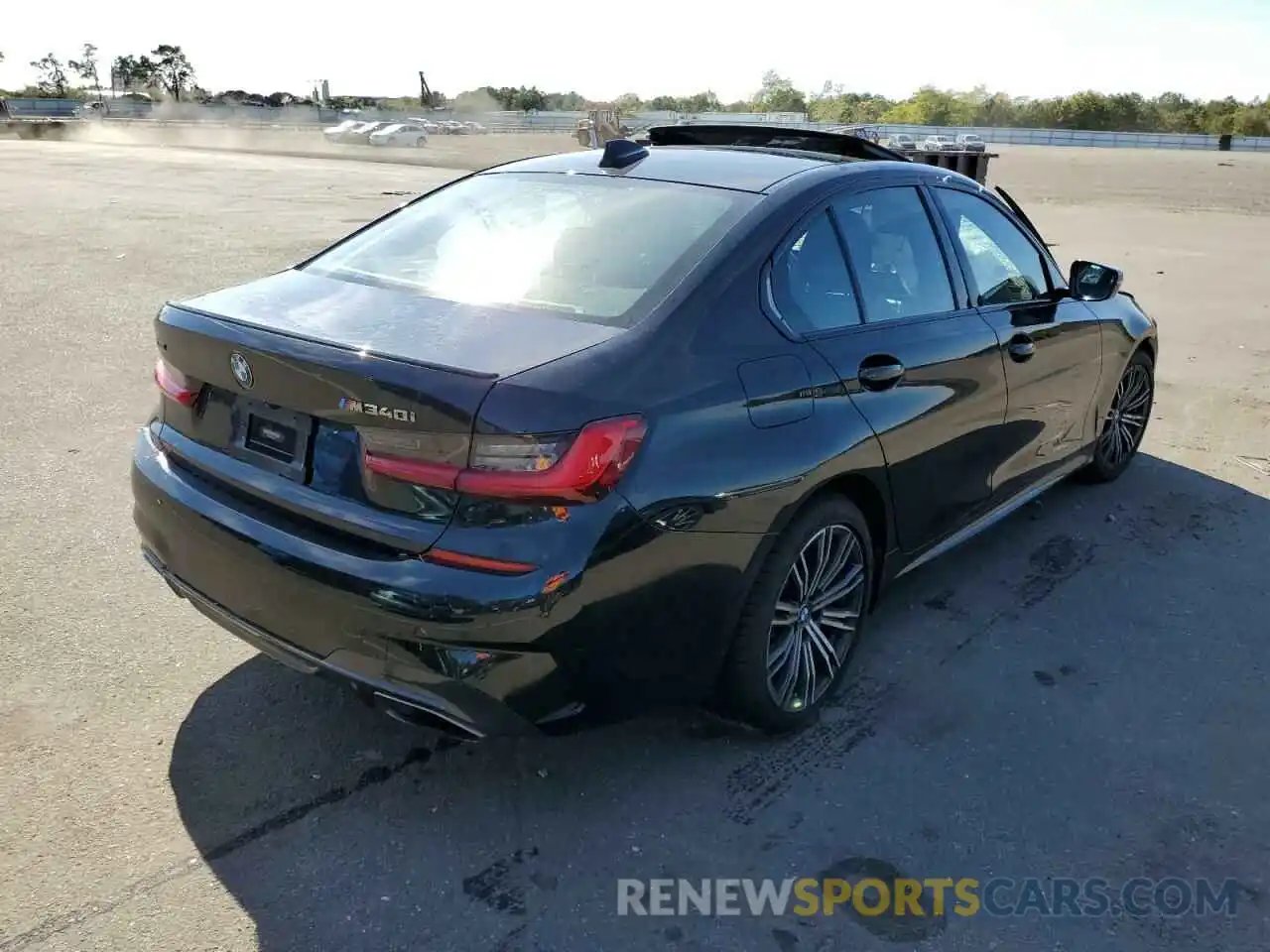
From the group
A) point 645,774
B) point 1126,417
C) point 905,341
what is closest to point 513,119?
point 1126,417

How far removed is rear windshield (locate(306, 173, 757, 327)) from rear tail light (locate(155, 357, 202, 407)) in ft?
1.91

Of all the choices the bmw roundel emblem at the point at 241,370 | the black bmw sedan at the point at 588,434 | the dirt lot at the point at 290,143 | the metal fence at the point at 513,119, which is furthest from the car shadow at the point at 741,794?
the metal fence at the point at 513,119

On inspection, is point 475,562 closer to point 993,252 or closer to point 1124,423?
point 993,252

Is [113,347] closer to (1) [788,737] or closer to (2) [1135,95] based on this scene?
(1) [788,737]

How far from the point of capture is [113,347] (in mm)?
7602

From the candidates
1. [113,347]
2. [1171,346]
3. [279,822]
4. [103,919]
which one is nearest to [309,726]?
[279,822]

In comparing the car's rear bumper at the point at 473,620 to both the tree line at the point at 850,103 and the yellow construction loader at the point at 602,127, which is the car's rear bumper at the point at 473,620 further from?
the tree line at the point at 850,103

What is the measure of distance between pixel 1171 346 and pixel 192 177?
2406 cm

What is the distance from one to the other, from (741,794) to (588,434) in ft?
4.05

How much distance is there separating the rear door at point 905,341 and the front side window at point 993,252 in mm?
198

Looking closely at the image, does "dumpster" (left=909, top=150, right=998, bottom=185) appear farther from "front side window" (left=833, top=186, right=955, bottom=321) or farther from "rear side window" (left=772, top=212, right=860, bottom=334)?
"rear side window" (left=772, top=212, right=860, bottom=334)

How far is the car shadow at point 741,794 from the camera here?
2504mm

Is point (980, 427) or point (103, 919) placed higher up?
point (980, 427)

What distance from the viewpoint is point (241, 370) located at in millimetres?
2697
